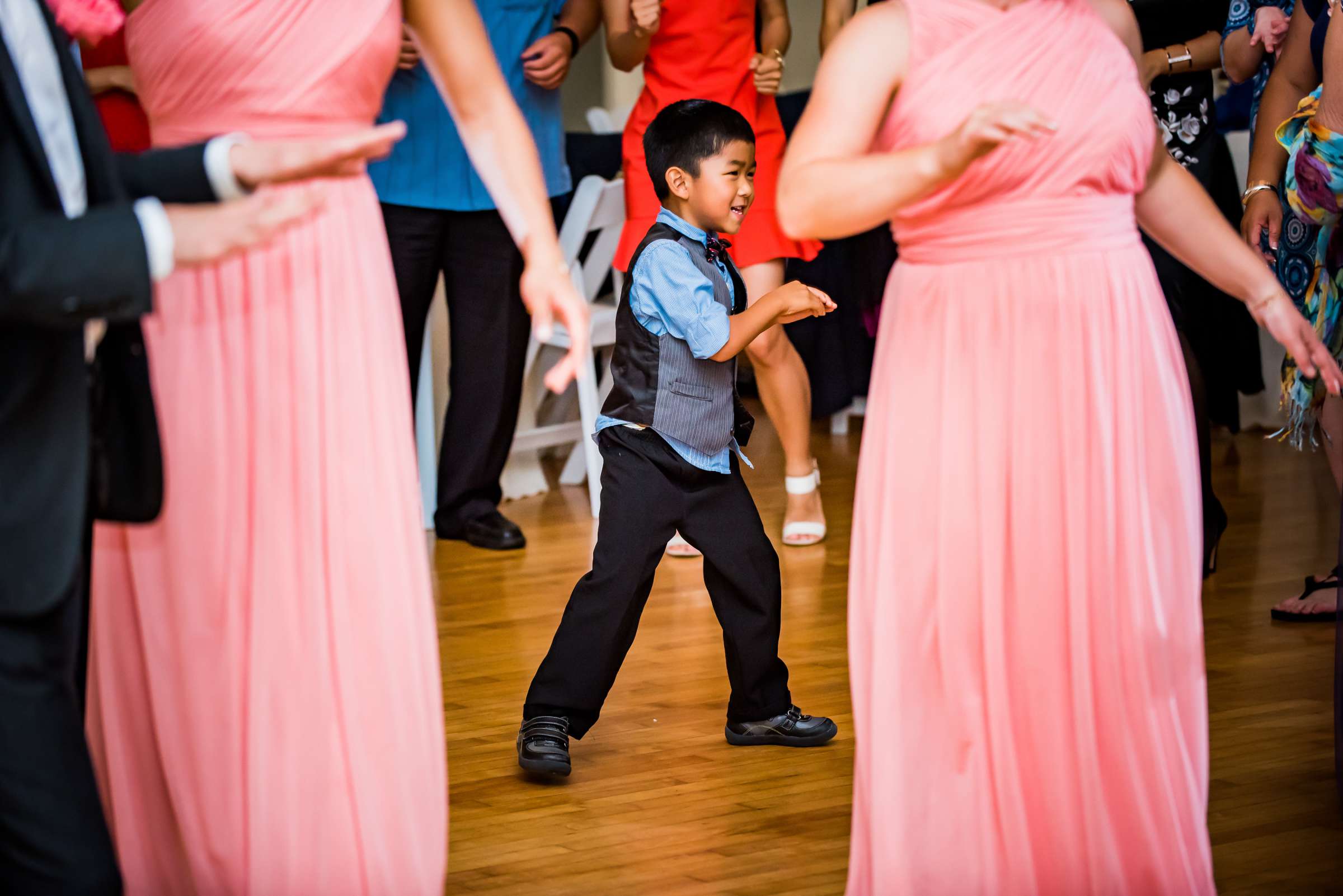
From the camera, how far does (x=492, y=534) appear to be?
4242 millimetres

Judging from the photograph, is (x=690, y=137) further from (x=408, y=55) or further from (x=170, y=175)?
(x=170, y=175)

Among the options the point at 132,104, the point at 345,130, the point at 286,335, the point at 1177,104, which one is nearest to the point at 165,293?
the point at 286,335

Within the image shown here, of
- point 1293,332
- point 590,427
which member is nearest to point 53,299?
point 1293,332

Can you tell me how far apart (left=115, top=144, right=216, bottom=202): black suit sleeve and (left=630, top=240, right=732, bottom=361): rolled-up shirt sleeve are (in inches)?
51.0

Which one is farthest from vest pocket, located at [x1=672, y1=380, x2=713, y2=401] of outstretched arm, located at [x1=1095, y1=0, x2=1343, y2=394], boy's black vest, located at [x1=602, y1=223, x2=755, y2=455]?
outstretched arm, located at [x1=1095, y1=0, x2=1343, y2=394]

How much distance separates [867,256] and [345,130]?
3.97 meters

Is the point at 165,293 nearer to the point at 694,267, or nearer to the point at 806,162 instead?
the point at 806,162

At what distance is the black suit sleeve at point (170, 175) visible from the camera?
1373 millimetres

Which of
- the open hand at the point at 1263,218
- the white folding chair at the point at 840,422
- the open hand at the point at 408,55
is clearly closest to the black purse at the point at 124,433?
the open hand at the point at 1263,218

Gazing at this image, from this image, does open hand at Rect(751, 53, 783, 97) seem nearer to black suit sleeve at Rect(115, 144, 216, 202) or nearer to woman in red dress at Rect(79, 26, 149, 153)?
woman in red dress at Rect(79, 26, 149, 153)

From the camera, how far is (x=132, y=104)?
3.15m

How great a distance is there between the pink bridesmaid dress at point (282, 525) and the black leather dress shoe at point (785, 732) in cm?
105

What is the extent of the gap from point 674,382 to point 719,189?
36 cm

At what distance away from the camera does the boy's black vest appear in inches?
105
